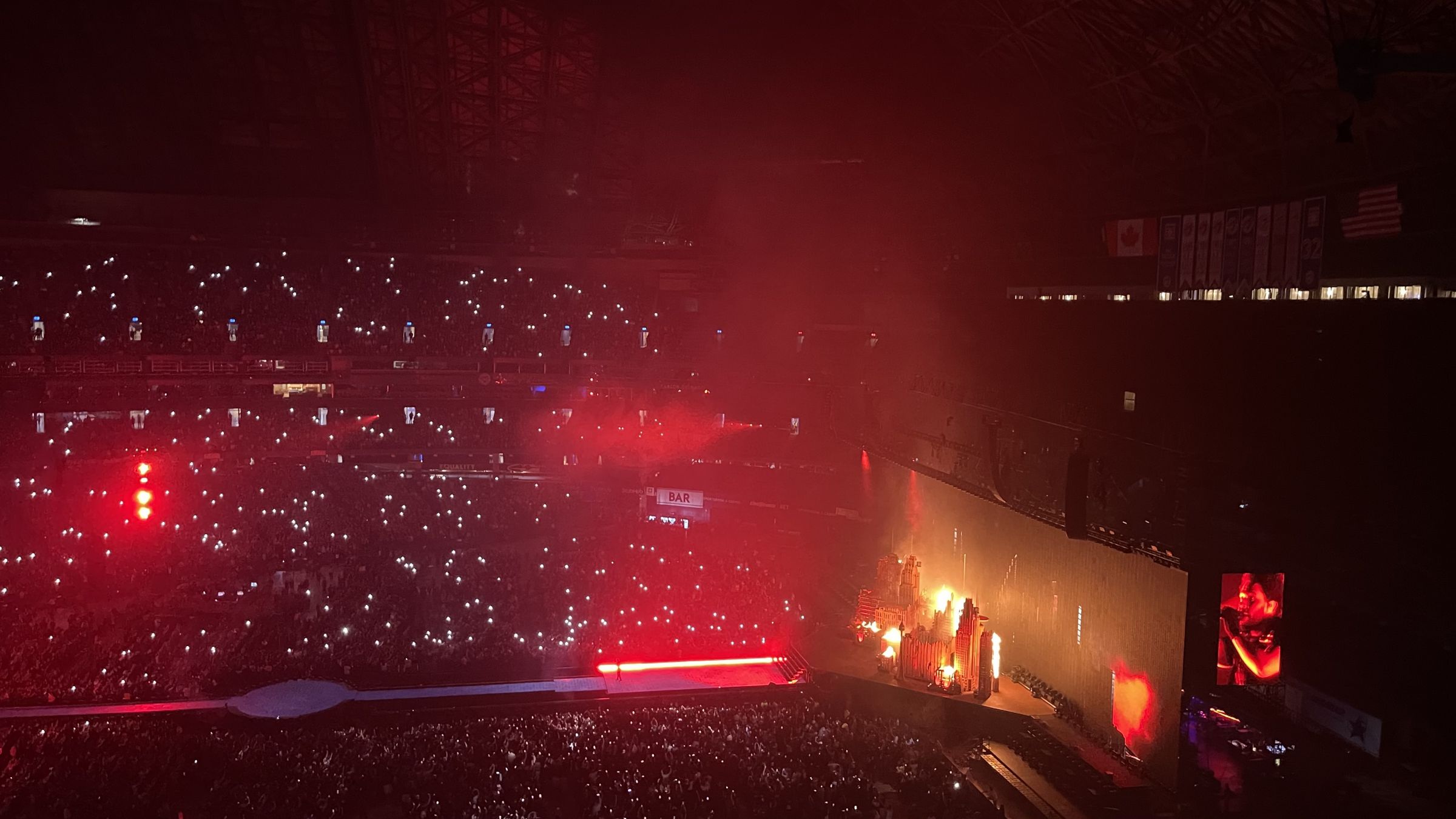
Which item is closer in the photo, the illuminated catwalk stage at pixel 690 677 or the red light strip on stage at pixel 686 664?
the illuminated catwalk stage at pixel 690 677

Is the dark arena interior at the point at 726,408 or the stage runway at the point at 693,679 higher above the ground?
the dark arena interior at the point at 726,408

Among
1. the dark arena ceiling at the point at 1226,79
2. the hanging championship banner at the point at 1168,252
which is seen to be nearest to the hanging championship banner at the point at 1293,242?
the dark arena ceiling at the point at 1226,79

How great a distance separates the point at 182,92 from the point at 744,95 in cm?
1101

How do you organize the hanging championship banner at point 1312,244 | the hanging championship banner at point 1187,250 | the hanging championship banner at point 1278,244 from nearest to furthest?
the hanging championship banner at point 1312,244 → the hanging championship banner at point 1278,244 → the hanging championship banner at point 1187,250

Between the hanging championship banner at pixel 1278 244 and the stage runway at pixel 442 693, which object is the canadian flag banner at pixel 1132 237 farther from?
the stage runway at pixel 442 693

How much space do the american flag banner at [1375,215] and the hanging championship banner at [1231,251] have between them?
1619mm

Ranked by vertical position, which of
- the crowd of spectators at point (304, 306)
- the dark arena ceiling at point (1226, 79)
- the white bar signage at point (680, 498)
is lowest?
the white bar signage at point (680, 498)

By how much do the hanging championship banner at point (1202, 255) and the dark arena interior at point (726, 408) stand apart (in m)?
0.11

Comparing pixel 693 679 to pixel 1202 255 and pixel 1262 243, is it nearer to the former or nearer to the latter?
pixel 1202 255

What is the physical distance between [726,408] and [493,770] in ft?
44.6

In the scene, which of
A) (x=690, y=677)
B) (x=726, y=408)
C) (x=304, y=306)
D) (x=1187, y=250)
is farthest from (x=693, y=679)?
(x=304, y=306)

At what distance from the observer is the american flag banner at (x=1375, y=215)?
10953 mm

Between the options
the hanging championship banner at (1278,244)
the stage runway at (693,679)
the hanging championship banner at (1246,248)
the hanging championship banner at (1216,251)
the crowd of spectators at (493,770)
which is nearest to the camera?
the crowd of spectators at (493,770)

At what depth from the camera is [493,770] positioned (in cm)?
1290
